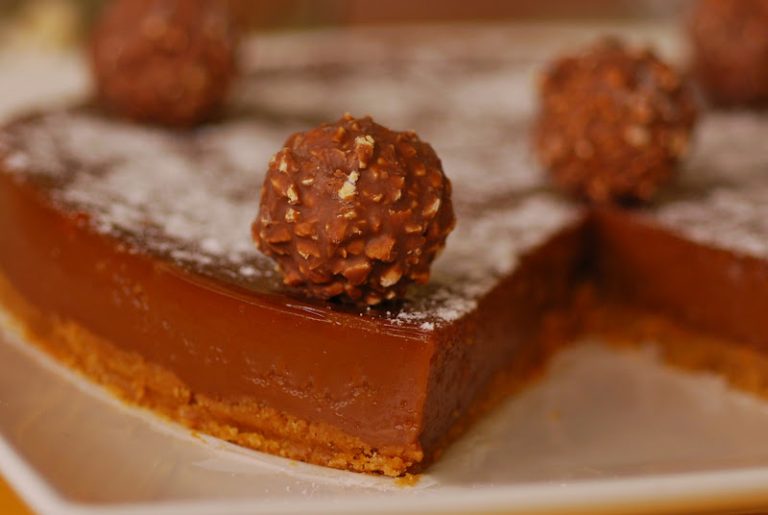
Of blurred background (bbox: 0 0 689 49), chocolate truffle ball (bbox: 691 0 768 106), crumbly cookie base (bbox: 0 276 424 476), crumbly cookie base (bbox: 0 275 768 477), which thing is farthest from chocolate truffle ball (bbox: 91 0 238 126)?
blurred background (bbox: 0 0 689 49)

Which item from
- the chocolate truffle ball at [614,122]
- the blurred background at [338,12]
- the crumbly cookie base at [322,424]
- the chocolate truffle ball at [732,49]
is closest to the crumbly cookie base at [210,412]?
the crumbly cookie base at [322,424]

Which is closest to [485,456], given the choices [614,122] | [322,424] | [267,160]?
[322,424]

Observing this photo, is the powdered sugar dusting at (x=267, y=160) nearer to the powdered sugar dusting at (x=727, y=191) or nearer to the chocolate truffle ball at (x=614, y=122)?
the chocolate truffle ball at (x=614, y=122)

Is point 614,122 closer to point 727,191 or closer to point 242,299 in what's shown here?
point 727,191

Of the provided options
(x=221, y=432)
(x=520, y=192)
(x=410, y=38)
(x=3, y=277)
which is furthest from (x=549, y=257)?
(x=410, y=38)

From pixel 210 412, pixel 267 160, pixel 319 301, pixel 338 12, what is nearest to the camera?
pixel 319 301

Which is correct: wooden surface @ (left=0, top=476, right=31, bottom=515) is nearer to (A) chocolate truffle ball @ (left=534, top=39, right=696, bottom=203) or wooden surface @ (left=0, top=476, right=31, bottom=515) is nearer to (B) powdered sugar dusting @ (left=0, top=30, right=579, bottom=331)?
(B) powdered sugar dusting @ (left=0, top=30, right=579, bottom=331)

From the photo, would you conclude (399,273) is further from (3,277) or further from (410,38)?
(410,38)
